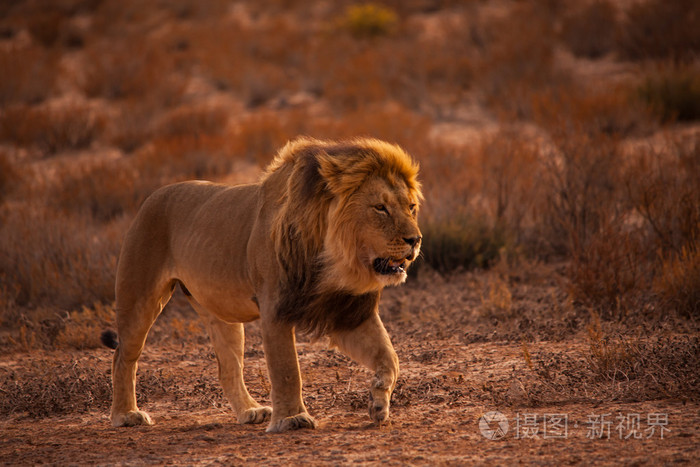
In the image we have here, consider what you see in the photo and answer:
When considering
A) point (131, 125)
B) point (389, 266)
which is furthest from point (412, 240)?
point (131, 125)

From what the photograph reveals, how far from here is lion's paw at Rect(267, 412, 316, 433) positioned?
4297 mm

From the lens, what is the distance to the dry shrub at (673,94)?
512 inches

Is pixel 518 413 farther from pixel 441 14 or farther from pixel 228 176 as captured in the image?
pixel 441 14

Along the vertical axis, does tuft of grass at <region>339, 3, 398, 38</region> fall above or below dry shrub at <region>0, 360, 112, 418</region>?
above

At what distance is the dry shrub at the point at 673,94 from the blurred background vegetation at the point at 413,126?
0.03m

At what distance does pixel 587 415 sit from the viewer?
4.39 meters

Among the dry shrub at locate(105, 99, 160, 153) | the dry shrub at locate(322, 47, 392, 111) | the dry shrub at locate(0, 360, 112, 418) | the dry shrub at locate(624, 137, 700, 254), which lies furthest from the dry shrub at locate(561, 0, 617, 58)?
the dry shrub at locate(0, 360, 112, 418)

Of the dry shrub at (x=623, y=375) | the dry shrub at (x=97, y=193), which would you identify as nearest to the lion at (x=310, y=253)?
the dry shrub at (x=623, y=375)

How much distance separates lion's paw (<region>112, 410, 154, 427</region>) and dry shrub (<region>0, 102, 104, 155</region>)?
35.3 feet

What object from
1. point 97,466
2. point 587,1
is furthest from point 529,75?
point 97,466

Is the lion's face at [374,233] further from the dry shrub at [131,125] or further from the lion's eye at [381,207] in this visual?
the dry shrub at [131,125]

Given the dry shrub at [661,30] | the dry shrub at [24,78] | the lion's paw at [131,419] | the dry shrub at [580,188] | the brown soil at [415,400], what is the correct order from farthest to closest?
the dry shrub at [24,78] < the dry shrub at [661,30] < the dry shrub at [580,188] < the lion's paw at [131,419] < the brown soil at [415,400]

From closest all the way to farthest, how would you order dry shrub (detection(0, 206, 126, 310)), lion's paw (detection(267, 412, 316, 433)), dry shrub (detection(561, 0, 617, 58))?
1. lion's paw (detection(267, 412, 316, 433))
2. dry shrub (detection(0, 206, 126, 310))
3. dry shrub (detection(561, 0, 617, 58))

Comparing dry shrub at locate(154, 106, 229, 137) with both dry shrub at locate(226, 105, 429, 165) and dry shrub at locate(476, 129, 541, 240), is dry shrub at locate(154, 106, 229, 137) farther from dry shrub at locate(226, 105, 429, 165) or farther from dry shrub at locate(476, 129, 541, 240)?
dry shrub at locate(476, 129, 541, 240)
